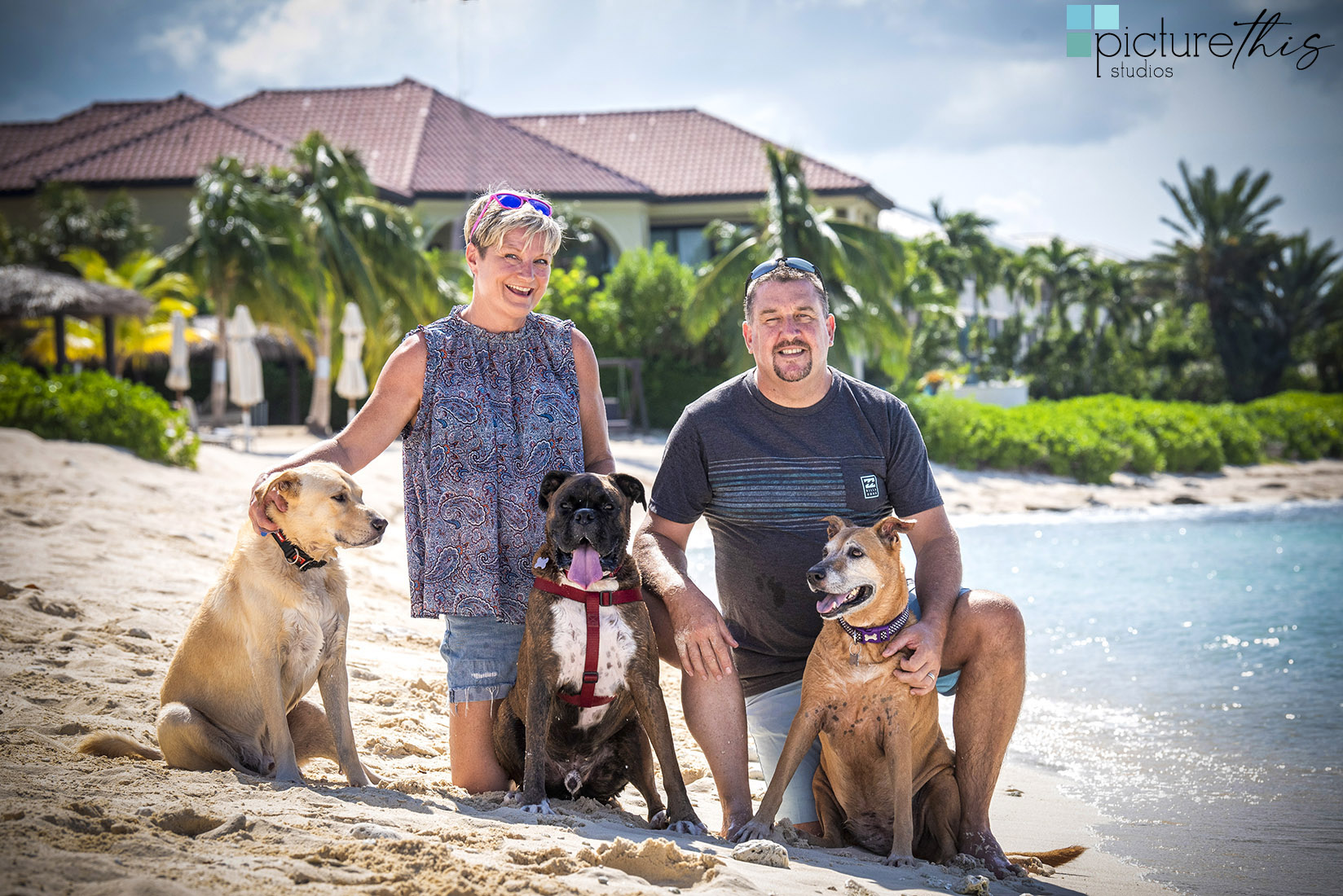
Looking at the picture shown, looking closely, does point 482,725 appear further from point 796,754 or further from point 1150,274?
point 1150,274

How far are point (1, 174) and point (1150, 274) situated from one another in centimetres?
5230

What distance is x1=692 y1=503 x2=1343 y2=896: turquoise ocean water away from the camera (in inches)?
201

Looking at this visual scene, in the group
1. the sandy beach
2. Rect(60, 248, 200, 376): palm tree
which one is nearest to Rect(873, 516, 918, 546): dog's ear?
the sandy beach

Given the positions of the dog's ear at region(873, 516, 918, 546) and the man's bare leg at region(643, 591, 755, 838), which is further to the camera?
the man's bare leg at region(643, 591, 755, 838)

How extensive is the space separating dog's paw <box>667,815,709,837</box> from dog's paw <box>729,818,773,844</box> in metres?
0.13

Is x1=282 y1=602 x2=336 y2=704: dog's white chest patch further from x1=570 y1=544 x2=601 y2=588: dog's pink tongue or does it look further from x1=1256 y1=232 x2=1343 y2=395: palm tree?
x1=1256 y1=232 x2=1343 y2=395: palm tree

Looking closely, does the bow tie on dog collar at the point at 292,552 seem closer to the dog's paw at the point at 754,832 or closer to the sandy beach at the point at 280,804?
the sandy beach at the point at 280,804

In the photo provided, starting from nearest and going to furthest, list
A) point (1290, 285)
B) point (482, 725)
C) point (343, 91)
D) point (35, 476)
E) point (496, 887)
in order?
point (496, 887), point (482, 725), point (35, 476), point (343, 91), point (1290, 285)

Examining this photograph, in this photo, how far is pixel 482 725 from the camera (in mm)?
4234

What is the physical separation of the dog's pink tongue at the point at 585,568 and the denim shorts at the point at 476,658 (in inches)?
24.3

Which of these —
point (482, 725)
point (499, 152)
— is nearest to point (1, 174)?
point (499, 152)

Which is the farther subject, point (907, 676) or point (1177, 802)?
point (1177, 802)

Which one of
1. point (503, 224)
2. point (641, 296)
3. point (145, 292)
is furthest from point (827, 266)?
point (503, 224)

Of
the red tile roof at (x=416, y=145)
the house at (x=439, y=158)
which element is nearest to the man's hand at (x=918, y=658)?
the red tile roof at (x=416, y=145)
